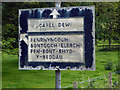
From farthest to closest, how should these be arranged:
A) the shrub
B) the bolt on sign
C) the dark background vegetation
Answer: the dark background vegetation < the shrub < the bolt on sign

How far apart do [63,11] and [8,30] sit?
5.40 metres

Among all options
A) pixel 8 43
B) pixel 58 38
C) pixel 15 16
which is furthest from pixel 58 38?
pixel 15 16

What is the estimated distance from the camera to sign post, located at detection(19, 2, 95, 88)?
4453 mm

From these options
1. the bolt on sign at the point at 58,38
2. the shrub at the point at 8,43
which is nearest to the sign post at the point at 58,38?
the bolt on sign at the point at 58,38

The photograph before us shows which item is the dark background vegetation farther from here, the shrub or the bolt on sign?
the bolt on sign

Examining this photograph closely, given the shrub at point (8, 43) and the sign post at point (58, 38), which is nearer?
the sign post at point (58, 38)

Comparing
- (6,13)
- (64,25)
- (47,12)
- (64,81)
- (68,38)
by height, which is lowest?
(64,81)

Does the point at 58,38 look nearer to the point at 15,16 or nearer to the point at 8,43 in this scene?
the point at 8,43

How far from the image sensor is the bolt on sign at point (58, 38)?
14.6 feet

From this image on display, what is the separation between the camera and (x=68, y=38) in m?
4.51

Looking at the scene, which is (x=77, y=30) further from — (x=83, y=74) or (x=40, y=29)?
(x=83, y=74)

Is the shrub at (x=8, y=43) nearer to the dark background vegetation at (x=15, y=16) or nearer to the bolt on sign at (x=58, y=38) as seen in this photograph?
the dark background vegetation at (x=15, y=16)

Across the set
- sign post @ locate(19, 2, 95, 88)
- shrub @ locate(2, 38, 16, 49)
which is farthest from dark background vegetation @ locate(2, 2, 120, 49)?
sign post @ locate(19, 2, 95, 88)

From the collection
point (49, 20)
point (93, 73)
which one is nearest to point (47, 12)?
point (49, 20)
